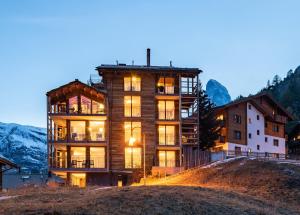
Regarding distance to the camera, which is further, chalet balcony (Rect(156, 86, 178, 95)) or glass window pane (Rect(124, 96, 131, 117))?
chalet balcony (Rect(156, 86, 178, 95))

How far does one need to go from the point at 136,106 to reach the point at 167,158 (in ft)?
22.8

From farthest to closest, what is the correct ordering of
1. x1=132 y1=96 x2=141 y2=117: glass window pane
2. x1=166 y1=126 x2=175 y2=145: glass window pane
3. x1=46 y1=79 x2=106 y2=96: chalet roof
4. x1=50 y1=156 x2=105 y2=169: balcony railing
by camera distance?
x1=166 y1=126 x2=175 y2=145: glass window pane → x1=132 y1=96 x2=141 y2=117: glass window pane → x1=46 y1=79 x2=106 y2=96: chalet roof → x1=50 y1=156 x2=105 y2=169: balcony railing

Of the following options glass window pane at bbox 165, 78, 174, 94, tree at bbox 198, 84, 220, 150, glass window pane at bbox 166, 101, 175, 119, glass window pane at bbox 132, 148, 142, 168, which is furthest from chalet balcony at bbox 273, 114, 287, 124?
glass window pane at bbox 132, 148, 142, 168

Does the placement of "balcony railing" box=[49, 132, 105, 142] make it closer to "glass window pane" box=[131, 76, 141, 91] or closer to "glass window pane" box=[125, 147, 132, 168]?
"glass window pane" box=[125, 147, 132, 168]

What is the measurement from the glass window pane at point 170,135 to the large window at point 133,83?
19.0 ft

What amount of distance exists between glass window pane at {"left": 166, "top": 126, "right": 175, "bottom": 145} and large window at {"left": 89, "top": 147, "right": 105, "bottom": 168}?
7.69m

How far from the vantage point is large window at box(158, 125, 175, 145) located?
199ft

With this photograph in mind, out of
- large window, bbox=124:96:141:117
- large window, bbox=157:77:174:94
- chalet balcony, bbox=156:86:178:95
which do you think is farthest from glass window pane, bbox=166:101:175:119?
large window, bbox=124:96:141:117

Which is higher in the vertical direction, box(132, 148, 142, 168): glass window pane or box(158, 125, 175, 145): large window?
box(158, 125, 175, 145): large window

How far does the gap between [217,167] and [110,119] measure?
18519mm

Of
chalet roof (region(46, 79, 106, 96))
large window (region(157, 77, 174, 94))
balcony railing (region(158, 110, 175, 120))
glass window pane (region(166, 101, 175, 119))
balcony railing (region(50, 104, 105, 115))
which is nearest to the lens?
chalet roof (region(46, 79, 106, 96))

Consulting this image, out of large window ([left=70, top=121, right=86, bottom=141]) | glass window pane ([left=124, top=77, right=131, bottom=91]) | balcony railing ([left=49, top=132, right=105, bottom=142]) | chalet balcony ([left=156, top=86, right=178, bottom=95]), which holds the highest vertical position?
glass window pane ([left=124, top=77, right=131, bottom=91])

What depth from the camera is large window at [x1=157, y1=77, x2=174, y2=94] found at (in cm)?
6159

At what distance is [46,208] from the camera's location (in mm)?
20625
